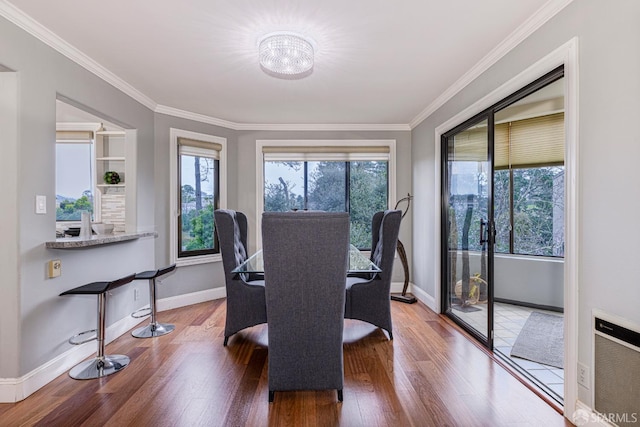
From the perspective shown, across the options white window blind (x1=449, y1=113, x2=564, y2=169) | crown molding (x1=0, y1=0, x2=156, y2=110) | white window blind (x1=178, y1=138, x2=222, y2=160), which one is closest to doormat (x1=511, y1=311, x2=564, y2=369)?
white window blind (x1=449, y1=113, x2=564, y2=169)

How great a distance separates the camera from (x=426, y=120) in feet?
13.0

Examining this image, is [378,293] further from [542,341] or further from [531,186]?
[531,186]

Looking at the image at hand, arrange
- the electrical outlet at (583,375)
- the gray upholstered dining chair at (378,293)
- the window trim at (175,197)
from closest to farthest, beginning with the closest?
the electrical outlet at (583,375) < the gray upholstered dining chair at (378,293) < the window trim at (175,197)

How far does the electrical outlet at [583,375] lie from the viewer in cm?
167

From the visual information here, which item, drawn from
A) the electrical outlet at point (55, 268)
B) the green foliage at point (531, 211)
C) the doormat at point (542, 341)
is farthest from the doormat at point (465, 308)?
the electrical outlet at point (55, 268)

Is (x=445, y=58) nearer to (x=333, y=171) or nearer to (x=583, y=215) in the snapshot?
(x=583, y=215)

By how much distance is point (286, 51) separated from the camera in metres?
2.18

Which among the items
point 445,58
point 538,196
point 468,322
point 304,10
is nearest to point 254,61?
point 304,10

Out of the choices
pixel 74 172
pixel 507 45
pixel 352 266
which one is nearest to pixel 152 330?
pixel 352 266

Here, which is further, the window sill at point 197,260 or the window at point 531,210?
the window sill at point 197,260

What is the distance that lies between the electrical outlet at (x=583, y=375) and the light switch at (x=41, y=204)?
343 cm

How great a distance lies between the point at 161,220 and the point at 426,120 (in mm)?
3426

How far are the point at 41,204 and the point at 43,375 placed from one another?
1.15 metres

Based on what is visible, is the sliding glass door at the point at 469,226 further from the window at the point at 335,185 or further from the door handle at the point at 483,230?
the window at the point at 335,185
